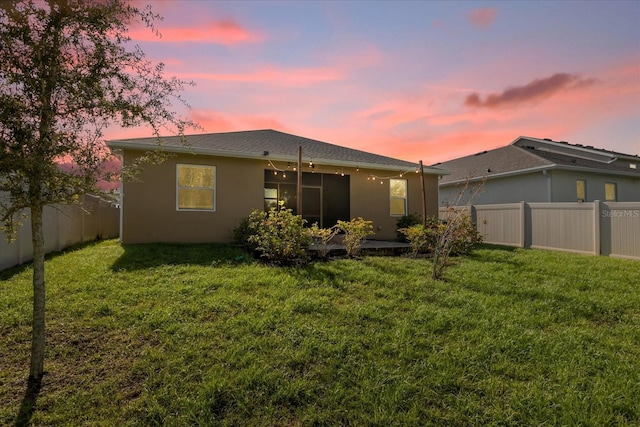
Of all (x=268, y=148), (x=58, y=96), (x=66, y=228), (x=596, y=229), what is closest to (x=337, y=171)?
(x=268, y=148)

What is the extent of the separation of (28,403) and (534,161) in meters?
17.0

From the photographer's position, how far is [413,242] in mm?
8508

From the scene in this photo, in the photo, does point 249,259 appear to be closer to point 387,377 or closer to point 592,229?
point 387,377

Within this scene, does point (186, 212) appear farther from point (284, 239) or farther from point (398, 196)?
point (398, 196)

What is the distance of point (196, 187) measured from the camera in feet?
30.5

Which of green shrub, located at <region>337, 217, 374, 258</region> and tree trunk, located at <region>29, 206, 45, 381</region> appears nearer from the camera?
tree trunk, located at <region>29, 206, 45, 381</region>

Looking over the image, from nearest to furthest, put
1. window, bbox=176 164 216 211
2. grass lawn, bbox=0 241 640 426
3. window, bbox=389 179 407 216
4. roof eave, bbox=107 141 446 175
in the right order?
grass lawn, bbox=0 241 640 426 → roof eave, bbox=107 141 446 175 → window, bbox=176 164 216 211 → window, bbox=389 179 407 216

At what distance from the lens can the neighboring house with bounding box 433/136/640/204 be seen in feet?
44.2

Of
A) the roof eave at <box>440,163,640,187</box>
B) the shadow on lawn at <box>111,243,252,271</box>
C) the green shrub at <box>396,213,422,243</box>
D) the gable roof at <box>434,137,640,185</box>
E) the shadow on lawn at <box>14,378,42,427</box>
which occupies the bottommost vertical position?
the shadow on lawn at <box>14,378,42,427</box>

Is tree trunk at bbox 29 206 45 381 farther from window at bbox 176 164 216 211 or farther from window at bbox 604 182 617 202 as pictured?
window at bbox 604 182 617 202

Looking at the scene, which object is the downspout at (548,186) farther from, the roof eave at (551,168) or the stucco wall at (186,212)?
the stucco wall at (186,212)

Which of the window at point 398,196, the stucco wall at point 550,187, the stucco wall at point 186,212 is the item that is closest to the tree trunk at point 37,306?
the stucco wall at point 186,212

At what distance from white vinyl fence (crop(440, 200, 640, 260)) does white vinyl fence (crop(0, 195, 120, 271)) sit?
37.2 feet

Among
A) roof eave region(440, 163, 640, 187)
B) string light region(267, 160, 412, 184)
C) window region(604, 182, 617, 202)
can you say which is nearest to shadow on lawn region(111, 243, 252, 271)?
string light region(267, 160, 412, 184)
